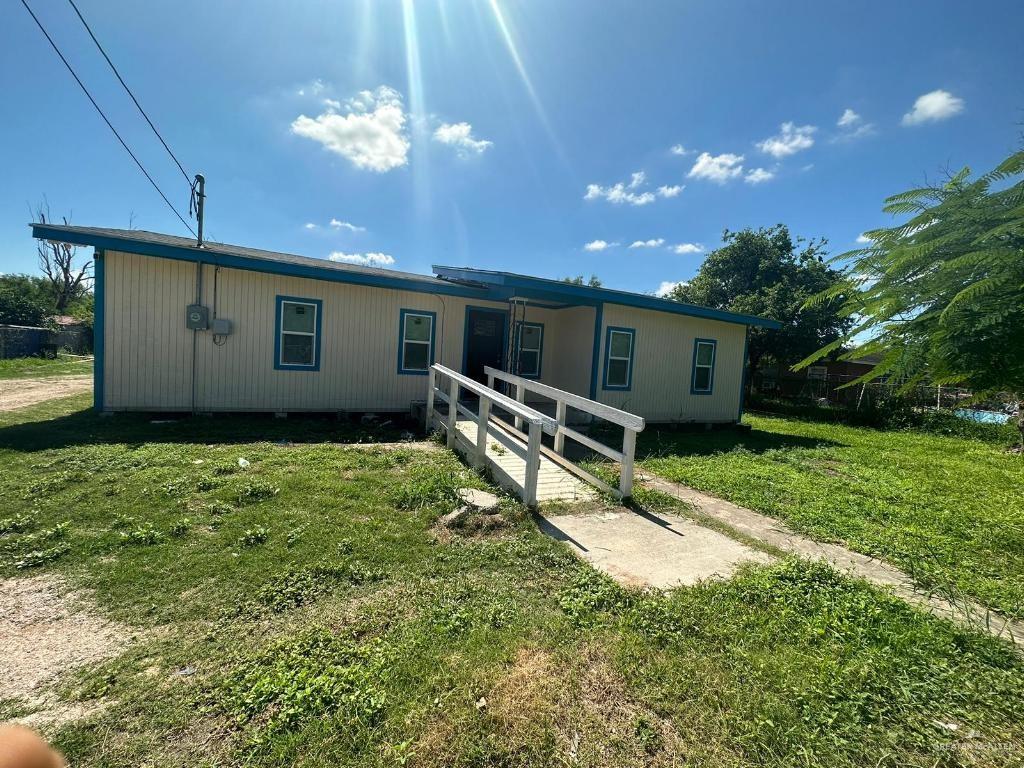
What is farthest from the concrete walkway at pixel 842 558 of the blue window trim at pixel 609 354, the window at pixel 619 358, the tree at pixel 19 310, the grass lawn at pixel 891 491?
the tree at pixel 19 310

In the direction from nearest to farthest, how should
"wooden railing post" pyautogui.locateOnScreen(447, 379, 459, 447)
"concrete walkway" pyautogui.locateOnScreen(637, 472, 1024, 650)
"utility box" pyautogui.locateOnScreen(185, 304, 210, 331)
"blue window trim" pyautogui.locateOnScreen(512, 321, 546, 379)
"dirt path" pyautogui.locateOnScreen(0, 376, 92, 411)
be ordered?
1. "concrete walkway" pyautogui.locateOnScreen(637, 472, 1024, 650)
2. "wooden railing post" pyautogui.locateOnScreen(447, 379, 459, 447)
3. "utility box" pyautogui.locateOnScreen(185, 304, 210, 331)
4. "dirt path" pyautogui.locateOnScreen(0, 376, 92, 411)
5. "blue window trim" pyautogui.locateOnScreen(512, 321, 546, 379)

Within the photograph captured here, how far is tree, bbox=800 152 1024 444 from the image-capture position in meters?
1.72

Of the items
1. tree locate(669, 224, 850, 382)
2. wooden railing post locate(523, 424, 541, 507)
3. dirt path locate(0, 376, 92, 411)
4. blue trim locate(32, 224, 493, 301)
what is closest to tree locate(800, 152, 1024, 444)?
wooden railing post locate(523, 424, 541, 507)

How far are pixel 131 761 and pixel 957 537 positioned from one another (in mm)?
5997

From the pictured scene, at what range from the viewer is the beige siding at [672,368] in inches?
391

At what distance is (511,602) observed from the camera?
2.75 m

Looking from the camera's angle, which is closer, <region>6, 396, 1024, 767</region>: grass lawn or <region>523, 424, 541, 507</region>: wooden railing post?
<region>6, 396, 1024, 767</region>: grass lawn

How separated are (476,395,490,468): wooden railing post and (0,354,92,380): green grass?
1363 centimetres

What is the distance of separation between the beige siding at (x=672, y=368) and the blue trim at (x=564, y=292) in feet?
0.95

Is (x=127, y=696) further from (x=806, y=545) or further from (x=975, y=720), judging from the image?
(x=806, y=545)

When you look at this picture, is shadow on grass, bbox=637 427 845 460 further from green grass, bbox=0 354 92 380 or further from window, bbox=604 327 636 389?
green grass, bbox=0 354 92 380

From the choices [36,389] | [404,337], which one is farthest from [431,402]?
[36,389]

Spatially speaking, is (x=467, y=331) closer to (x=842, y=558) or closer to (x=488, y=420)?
(x=488, y=420)

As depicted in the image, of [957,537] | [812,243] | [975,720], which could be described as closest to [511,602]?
[975,720]
